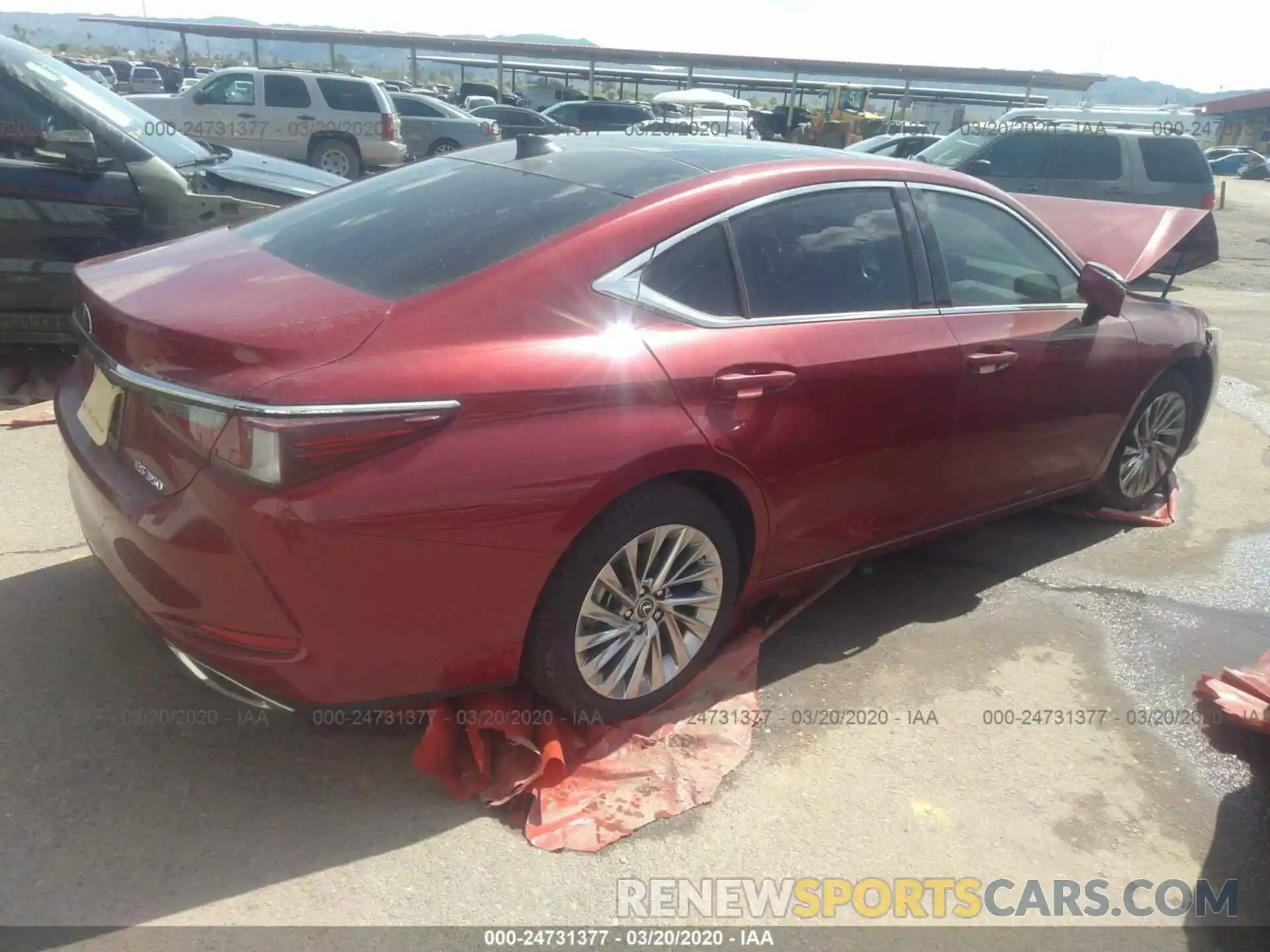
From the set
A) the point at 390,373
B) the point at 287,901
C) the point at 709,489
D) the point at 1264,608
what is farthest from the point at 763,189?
the point at 1264,608

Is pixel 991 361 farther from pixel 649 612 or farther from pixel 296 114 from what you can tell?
pixel 296 114

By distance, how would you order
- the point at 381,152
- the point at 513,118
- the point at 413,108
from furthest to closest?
the point at 513,118
the point at 413,108
the point at 381,152

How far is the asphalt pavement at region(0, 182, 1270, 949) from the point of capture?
7.75 ft

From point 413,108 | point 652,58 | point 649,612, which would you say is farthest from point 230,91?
point 652,58

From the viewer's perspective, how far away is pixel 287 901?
229cm

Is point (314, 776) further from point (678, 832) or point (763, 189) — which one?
point (763, 189)

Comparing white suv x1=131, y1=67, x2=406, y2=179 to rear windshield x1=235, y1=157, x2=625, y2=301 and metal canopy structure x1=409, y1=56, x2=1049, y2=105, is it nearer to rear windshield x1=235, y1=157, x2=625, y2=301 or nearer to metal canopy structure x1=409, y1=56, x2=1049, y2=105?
rear windshield x1=235, y1=157, x2=625, y2=301

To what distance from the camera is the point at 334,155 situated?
58.6ft

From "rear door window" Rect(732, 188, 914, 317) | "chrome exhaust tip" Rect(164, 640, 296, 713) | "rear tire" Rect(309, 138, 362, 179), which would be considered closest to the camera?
"chrome exhaust tip" Rect(164, 640, 296, 713)

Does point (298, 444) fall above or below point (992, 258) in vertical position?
below

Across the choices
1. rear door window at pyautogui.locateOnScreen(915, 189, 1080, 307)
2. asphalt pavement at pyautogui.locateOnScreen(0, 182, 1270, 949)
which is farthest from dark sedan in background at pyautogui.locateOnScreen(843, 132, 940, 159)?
asphalt pavement at pyautogui.locateOnScreen(0, 182, 1270, 949)

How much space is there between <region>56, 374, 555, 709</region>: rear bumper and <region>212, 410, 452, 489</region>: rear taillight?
0.17 ft

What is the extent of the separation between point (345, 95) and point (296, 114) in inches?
37.3

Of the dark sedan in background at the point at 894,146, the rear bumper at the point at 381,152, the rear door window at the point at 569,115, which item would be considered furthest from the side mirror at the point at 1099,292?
the rear door window at the point at 569,115
